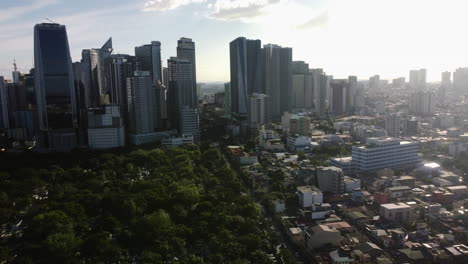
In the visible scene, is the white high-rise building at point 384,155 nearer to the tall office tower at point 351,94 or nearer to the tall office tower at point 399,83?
the tall office tower at point 351,94

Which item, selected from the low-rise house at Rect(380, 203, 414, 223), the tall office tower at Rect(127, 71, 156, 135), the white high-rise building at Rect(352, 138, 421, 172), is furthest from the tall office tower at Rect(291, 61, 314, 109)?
the low-rise house at Rect(380, 203, 414, 223)

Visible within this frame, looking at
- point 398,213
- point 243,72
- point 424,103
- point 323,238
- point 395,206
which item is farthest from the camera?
point 424,103

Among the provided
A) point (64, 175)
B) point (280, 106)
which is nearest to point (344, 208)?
point (64, 175)

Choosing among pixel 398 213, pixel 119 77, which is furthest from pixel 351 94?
pixel 398 213

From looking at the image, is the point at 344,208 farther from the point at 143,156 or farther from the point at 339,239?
the point at 143,156

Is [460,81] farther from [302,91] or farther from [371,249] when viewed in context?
[371,249]

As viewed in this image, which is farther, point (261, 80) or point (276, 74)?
point (261, 80)

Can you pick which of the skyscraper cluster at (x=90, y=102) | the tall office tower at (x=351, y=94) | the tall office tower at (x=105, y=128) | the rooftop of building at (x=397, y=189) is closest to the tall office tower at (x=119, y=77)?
the skyscraper cluster at (x=90, y=102)
